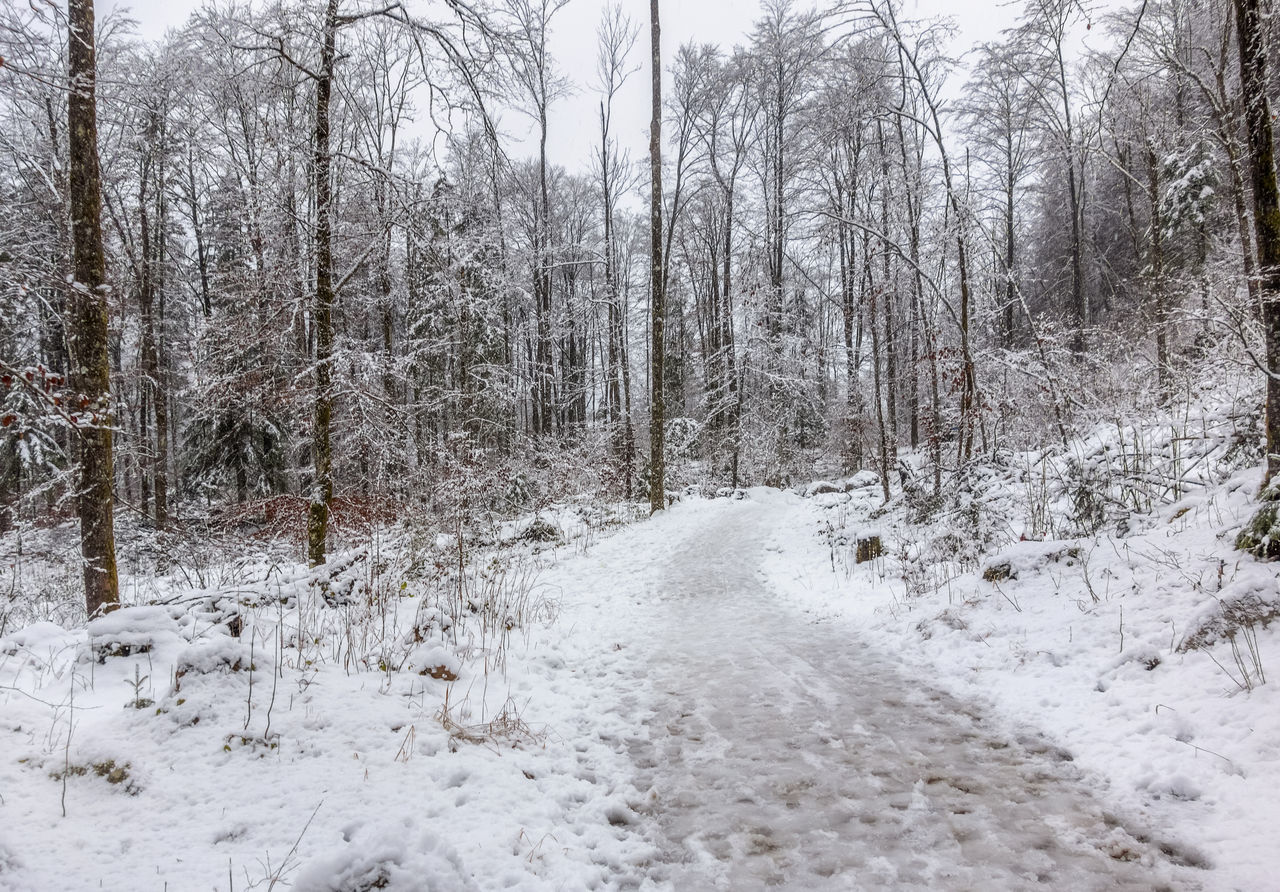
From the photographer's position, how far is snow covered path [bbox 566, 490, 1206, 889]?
7.41 feet

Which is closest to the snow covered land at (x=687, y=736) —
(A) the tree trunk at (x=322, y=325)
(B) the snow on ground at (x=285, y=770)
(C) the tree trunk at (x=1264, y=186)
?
(B) the snow on ground at (x=285, y=770)

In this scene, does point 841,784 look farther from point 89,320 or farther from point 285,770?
point 89,320

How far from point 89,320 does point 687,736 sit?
6.53 meters

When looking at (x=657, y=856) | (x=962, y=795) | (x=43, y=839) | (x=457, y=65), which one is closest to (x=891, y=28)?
(x=457, y=65)

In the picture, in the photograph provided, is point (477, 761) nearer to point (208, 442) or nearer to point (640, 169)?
point (208, 442)

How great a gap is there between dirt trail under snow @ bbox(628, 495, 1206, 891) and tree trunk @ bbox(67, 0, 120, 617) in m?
5.30

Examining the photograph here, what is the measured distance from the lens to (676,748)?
3.41 metres

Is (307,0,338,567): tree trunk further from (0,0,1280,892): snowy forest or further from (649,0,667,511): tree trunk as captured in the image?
(649,0,667,511): tree trunk

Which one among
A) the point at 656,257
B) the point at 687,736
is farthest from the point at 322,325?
the point at 656,257

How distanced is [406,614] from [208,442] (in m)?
14.6

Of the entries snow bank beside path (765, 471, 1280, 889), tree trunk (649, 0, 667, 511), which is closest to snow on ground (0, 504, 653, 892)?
snow bank beside path (765, 471, 1280, 889)

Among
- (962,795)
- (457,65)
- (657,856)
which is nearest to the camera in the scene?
(657,856)

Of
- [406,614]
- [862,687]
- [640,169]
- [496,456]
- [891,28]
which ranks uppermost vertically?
[640,169]

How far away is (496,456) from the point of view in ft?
45.7
